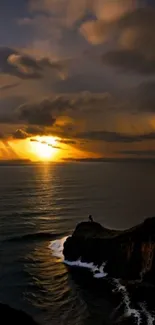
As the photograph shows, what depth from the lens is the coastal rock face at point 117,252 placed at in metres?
49.8

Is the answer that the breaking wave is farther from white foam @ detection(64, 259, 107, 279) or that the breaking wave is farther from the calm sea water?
the calm sea water

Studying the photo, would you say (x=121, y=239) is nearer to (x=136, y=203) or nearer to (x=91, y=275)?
(x=91, y=275)

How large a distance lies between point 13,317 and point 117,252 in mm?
22300

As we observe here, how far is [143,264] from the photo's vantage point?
1962 inches

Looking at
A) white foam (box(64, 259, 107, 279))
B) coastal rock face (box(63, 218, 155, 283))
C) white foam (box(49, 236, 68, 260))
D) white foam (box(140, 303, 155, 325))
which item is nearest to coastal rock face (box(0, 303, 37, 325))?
white foam (box(140, 303, 155, 325))

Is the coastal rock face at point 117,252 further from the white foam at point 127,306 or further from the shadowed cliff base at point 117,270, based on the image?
the white foam at point 127,306

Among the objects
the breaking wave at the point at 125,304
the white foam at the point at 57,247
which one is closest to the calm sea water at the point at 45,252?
the white foam at the point at 57,247

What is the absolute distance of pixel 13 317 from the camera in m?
36.6

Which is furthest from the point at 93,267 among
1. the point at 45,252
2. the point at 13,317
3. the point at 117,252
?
the point at 13,317

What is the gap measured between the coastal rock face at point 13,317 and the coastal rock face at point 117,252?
18.6m

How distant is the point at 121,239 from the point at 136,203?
308 ft

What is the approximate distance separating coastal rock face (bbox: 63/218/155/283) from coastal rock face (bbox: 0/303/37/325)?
734 inches

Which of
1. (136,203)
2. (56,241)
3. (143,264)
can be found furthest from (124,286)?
(136,203)

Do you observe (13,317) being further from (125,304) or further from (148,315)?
(148,315)
